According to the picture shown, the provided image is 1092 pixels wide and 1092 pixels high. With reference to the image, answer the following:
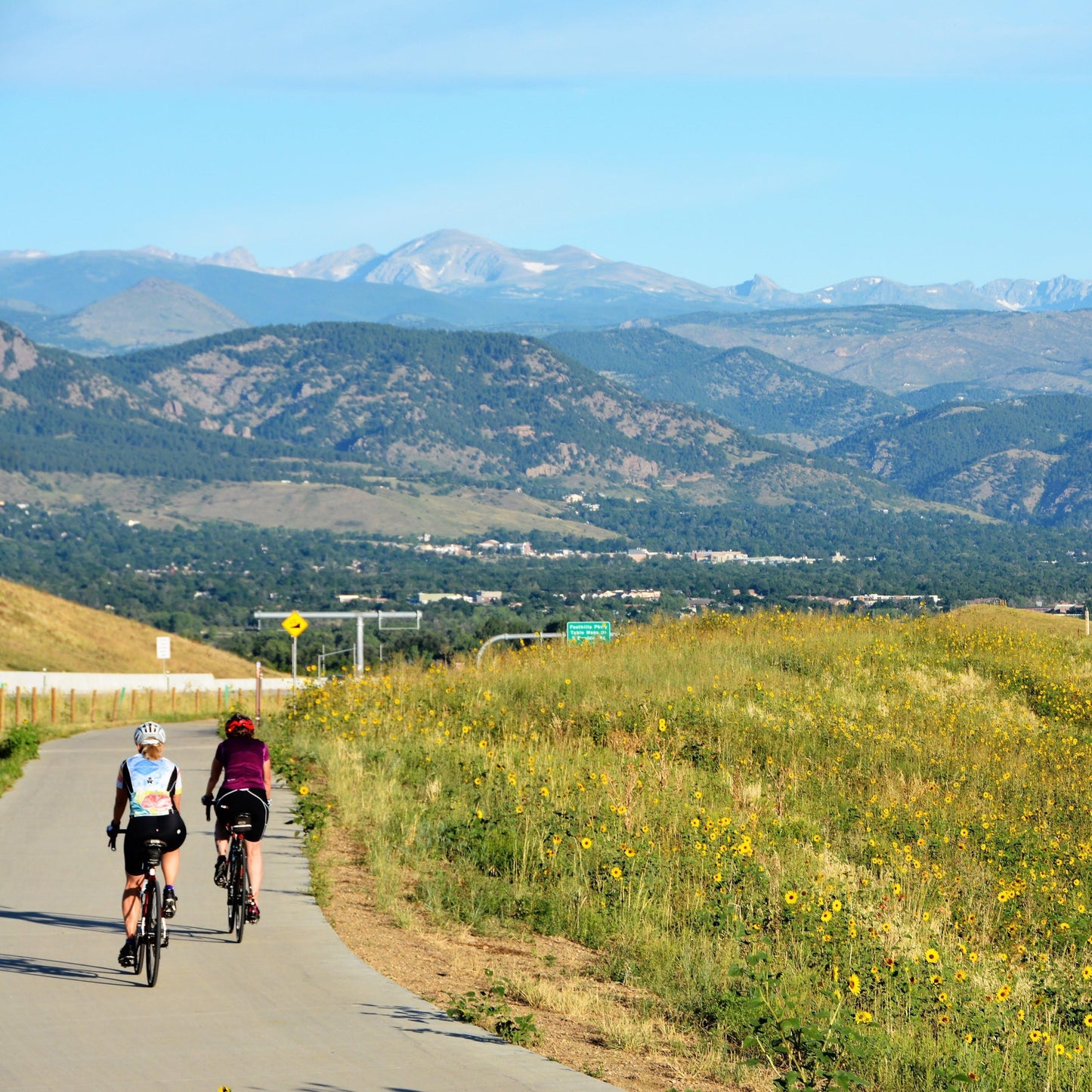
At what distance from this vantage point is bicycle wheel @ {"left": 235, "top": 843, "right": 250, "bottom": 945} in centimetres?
1020

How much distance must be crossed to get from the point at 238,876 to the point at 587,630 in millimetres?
18940

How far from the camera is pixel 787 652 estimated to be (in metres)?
24.2

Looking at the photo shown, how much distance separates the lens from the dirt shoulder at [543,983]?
8.02 meters

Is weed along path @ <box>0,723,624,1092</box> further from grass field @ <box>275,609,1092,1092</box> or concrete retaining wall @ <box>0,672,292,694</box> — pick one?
concrete retaining wall @ <box>0,672,292,694</box>

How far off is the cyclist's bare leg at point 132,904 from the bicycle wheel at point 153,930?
8.8 inches

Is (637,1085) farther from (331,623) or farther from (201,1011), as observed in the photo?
(331,623)

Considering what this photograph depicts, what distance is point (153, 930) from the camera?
9078 mm

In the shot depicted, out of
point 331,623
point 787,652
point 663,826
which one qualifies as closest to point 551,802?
point 663,826

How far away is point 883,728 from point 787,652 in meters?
4.51

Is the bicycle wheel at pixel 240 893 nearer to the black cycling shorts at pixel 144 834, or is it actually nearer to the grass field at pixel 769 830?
the black cycling shorts at pixel 144 834

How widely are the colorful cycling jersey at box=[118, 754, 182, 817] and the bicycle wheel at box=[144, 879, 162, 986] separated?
52 cm

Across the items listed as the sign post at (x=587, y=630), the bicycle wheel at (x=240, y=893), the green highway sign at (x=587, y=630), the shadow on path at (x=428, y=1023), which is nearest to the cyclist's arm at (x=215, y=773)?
the bicycle wheel at (x=240, y=893)

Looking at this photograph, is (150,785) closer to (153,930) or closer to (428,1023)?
(153,930)

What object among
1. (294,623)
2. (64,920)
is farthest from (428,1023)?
(294,623)
